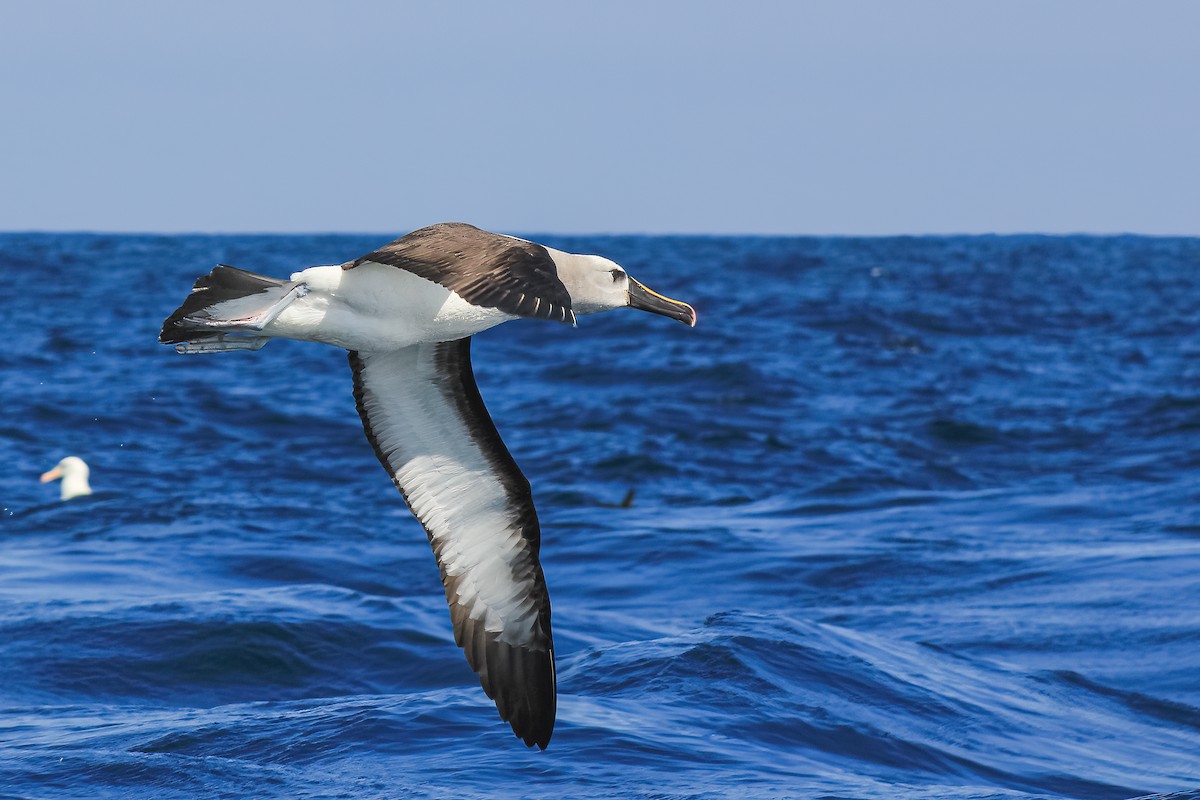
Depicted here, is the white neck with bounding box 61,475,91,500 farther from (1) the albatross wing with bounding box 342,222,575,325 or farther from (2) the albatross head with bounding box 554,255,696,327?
(1) the albatross wing with bounding box 342,222,575,325

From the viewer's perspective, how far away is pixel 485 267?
5.23 metres

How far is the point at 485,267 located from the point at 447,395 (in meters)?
1.78

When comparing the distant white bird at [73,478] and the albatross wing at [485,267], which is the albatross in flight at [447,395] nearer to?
the albatross wing at [485,267]

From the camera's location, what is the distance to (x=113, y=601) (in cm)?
1111

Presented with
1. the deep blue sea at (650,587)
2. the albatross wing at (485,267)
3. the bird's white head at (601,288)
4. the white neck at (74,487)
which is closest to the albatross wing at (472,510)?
the deep blue sea at (650,587)

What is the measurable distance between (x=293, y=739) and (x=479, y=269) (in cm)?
393

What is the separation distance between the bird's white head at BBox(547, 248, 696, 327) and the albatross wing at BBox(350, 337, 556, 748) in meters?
0.78

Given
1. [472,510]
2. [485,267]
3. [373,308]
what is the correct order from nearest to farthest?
1. [485,267]
2. [373,308]
3. [472,510]

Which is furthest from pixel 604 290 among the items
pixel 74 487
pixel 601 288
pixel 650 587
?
pixel 74 487

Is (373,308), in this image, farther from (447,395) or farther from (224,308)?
(447,395)

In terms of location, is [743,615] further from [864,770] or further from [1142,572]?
[1142,572]

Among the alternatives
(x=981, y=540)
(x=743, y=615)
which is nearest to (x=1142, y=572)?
(x=981, y=540)

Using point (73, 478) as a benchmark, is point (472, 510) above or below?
above

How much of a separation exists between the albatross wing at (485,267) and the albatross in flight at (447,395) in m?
0.03
